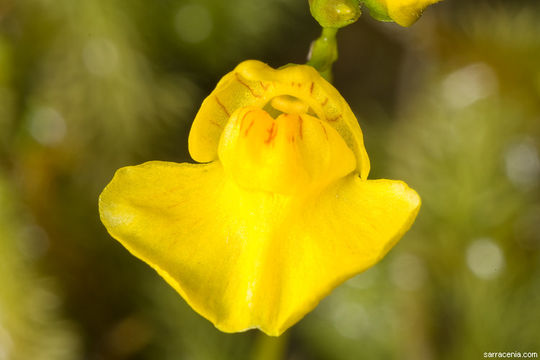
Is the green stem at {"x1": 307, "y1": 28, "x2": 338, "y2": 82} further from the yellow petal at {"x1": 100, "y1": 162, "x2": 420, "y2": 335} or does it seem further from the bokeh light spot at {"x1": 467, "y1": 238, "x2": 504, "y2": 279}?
the bokeh light spot at {"x1": 467, "y1": 238, "x2": 504, "y2": 279}

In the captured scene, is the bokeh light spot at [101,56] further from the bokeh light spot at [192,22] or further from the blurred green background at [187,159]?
the bokeh light spot at [192,22]

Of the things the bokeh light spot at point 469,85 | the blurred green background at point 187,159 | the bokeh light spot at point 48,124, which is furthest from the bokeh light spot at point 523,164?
the bokeh light spot at point 48,124

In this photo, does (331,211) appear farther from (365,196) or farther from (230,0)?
(230,0)

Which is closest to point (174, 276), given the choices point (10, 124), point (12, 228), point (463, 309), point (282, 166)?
point (282, 166)

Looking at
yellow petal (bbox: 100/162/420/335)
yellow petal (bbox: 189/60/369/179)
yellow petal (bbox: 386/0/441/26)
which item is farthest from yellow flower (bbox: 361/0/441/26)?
yellow petal (bbox: 100/162/420/335)

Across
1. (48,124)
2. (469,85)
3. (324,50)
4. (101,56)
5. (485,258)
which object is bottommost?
(485,258)

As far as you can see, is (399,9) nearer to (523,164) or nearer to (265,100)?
(265,100)

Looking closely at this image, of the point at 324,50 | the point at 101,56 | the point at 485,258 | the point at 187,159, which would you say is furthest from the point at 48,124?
the point at 485,258
